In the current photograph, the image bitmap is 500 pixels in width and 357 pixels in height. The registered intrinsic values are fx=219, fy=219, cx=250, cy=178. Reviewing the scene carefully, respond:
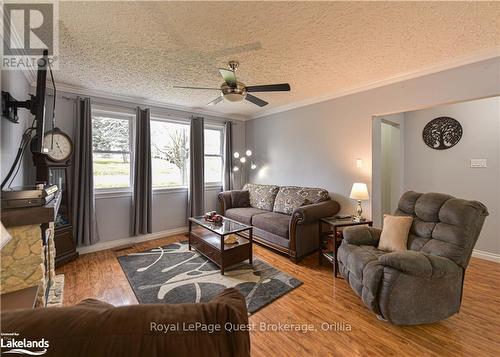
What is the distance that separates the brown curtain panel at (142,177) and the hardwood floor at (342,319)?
Answer: 1.06 meters

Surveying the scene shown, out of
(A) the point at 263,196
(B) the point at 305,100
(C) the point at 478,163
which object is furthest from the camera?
(A) the point at 263,196

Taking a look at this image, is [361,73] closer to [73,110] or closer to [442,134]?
[442,134]

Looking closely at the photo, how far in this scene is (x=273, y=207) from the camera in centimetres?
411

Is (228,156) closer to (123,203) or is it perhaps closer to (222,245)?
(123,203)

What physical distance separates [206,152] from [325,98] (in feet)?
8.76

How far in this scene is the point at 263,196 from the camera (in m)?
4.38

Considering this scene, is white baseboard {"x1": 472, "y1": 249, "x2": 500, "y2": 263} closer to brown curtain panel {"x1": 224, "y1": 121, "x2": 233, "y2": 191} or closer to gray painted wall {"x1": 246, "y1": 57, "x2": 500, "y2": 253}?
gray painted wall {"x1": 246, "y1": 57, "x2": 500, "y2": 253}

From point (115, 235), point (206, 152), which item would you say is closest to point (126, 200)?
point (115, 235)

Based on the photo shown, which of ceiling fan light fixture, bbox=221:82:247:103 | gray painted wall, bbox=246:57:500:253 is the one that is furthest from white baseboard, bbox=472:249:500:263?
ceiling fan light fixture, bbox=221:82:247:103

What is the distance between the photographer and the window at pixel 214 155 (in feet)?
16.2

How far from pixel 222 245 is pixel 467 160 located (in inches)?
151

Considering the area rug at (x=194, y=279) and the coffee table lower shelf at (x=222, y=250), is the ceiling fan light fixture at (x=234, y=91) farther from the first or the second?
the area rug at (x=194, y=279)

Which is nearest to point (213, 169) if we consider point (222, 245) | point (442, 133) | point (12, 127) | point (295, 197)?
point (295, 197)

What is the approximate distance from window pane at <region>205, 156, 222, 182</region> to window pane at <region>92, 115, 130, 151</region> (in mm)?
1630
